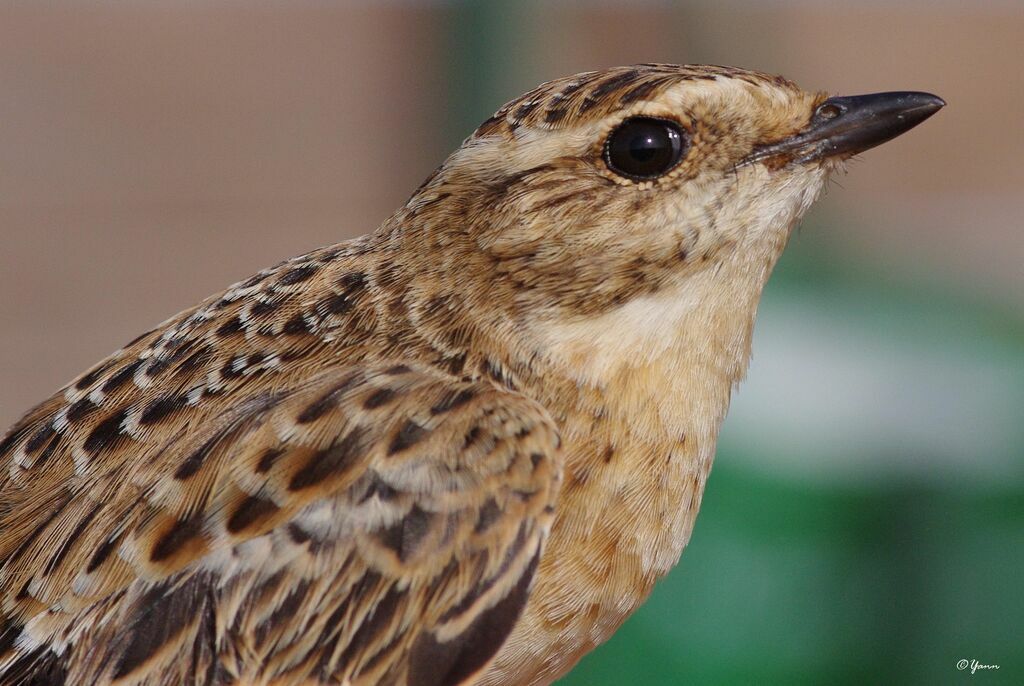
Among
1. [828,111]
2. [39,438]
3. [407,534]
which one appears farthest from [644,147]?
[39,438]

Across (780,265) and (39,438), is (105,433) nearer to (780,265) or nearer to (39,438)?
(39,438)

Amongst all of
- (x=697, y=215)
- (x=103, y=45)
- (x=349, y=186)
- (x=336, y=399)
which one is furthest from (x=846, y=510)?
(x=103, y=45)

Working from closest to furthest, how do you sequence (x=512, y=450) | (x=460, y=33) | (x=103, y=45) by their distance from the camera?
(x=512, y=450) → (x=460, y=33) → (x=103, y=45)

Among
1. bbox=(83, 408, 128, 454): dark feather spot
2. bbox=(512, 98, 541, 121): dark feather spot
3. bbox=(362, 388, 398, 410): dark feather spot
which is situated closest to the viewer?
bbox=(362, 388, 398, 410): dark feather spot

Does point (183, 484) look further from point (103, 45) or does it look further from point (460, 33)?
point (103, 45)

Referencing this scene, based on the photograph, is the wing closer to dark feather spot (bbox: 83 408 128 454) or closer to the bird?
the bird

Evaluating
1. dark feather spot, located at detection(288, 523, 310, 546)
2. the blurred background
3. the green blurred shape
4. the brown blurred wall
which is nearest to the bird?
dark feather spot, located at detection(288, 523, 310, 546)

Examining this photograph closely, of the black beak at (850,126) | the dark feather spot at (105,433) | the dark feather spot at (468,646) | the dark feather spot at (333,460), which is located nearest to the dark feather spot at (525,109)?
the black beak at (850,126)
